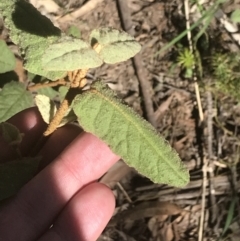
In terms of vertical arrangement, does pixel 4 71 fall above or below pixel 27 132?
above

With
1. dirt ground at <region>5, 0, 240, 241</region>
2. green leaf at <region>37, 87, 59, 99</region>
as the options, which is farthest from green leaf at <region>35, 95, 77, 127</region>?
dirt ground at <region>5, 0, 240, 241</region>

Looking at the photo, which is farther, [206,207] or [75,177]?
[206,207]

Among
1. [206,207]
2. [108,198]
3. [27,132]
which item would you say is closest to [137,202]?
[206,207]

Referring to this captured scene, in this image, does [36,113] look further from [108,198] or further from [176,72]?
[176,72]

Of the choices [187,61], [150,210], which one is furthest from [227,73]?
[150,210]

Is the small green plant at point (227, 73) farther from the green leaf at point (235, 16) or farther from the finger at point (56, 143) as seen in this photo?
the finger at point (56, 143)

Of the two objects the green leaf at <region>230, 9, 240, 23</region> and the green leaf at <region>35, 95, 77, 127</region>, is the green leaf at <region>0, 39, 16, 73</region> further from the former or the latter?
the green leaf at <region>230, 9, 240, 23</region>

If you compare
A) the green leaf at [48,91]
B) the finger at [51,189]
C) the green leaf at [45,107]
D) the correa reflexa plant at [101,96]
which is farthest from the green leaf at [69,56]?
the green leaf at [48,91]
